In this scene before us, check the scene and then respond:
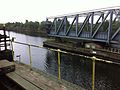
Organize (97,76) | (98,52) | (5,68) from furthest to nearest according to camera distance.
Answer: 1. (98,52)
2. (97,76)
3. (5,68)

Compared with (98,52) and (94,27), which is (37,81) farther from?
(94,27)

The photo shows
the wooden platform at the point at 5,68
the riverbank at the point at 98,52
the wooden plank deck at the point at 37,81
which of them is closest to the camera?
the wooden plank deck at the point at 37,81

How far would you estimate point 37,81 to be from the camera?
4086 millimetres

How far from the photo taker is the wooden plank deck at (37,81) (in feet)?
12.2

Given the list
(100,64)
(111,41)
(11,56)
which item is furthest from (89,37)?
(11,56)

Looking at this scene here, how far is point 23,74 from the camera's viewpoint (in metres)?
4.61

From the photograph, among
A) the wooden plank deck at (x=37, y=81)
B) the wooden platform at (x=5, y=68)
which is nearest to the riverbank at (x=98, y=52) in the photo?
the wooden plank deck at (x=37, y=81)

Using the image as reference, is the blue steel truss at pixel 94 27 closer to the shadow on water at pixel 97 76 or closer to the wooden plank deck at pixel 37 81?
the shadow on water at pixel 97 76

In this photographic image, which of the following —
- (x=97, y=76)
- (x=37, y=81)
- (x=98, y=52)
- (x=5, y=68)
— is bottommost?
(x=97, y=76)

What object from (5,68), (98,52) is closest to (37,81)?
(5,68)

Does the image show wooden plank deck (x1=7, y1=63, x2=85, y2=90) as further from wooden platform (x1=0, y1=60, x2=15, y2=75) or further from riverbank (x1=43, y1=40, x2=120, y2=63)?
riverbank (x1=43, y1=40, x2=120, y2=63)

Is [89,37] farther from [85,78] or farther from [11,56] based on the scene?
[11,56]

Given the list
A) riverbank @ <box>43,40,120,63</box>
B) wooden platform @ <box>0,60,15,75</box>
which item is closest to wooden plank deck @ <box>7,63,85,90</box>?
wooden platform @ <box>0,60,15,75</box>

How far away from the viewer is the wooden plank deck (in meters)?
3.72
